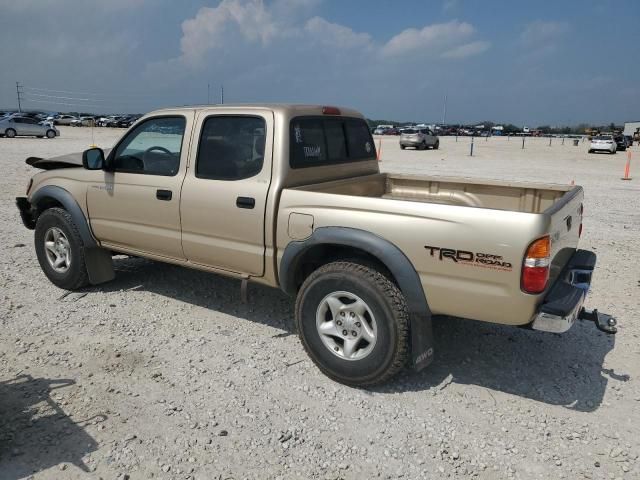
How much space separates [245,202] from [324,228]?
748 millimetres

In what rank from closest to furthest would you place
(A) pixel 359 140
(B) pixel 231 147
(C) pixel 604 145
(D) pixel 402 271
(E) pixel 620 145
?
(D) pixel 402 271 → (B) pixel 231 147 → (A) pixel 359 140 → (C) pixel 604 145 → (E) pixel 620 145

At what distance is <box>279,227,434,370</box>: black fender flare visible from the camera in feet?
10.8

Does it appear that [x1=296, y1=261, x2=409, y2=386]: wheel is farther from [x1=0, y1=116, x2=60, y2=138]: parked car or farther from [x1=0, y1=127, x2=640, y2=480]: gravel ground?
[x1=0, y1=116, x2=60, y2=138]: parked car

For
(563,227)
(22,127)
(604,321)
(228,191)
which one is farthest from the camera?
(22,127)

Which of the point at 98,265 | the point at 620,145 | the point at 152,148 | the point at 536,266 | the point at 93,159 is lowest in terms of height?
the point at 620,145

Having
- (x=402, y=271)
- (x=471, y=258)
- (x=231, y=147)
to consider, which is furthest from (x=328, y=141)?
(x=471, y=258)

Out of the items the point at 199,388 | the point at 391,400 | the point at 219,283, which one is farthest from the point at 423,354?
the point at 219,283

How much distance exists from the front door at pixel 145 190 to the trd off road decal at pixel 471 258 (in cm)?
230

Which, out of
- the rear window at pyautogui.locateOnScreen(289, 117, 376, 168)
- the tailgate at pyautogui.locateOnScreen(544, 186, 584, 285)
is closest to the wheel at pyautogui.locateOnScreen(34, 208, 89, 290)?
the rear window at pyautogui.locateOnScreen(289, 117, 376, 168)

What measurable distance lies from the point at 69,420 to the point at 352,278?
1.98 m

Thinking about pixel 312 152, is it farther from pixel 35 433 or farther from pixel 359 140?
pixel 35 433

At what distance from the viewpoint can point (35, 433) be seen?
3100 millimetres

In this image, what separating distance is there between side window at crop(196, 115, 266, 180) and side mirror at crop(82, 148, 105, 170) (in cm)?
114

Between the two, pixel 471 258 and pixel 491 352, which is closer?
pixel 471 258
